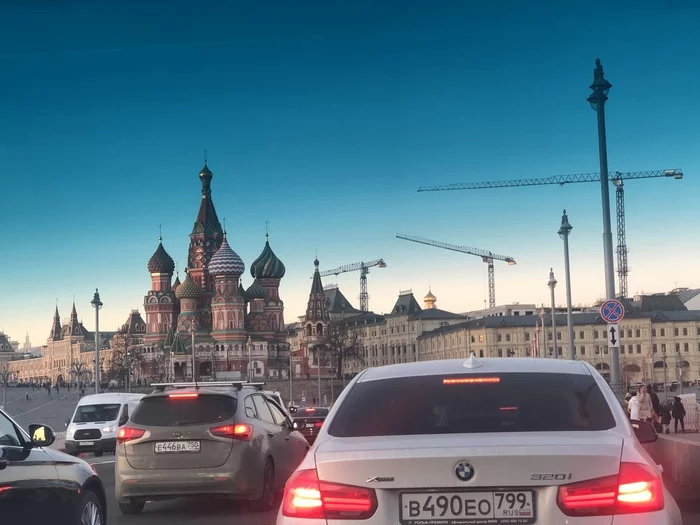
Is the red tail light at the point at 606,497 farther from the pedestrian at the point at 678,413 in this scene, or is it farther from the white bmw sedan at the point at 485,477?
the pedestrian at the point at 678,413

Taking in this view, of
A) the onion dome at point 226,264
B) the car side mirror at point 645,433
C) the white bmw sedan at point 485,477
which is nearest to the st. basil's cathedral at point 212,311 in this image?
the onion dome at point 226,264

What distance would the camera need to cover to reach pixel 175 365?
13962cm

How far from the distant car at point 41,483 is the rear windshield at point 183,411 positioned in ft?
10.9

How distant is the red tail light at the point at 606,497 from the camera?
5.01m

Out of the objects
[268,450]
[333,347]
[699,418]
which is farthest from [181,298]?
[268,450]

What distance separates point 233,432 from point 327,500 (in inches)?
287

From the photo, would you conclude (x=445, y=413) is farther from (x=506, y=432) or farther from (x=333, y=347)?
(x=333, y=347)

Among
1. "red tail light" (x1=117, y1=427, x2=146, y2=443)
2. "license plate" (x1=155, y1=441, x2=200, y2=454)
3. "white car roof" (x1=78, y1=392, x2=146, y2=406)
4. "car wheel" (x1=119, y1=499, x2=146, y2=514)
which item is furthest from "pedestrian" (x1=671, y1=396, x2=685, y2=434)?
"red tail light" (x1=117, y1=427, x2=146, y2=443)

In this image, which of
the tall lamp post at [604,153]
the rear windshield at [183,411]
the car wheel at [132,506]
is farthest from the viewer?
the tall lamp post at [604,153]

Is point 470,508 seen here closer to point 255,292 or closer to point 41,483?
point 41,483

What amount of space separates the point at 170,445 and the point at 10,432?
4.29 m

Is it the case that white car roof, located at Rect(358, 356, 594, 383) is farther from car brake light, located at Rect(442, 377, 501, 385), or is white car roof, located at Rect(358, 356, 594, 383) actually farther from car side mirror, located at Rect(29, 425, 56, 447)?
car side mirror, located at Rect(29, 425, 56, 447)

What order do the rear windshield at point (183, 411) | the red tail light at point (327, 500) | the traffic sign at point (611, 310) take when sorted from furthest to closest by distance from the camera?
the traffic sign at point (611, 310)
the rear windshield at point (183, 411)
the red tail light at point (327, 500)

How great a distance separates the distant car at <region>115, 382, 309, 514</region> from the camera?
1223 centimetres
